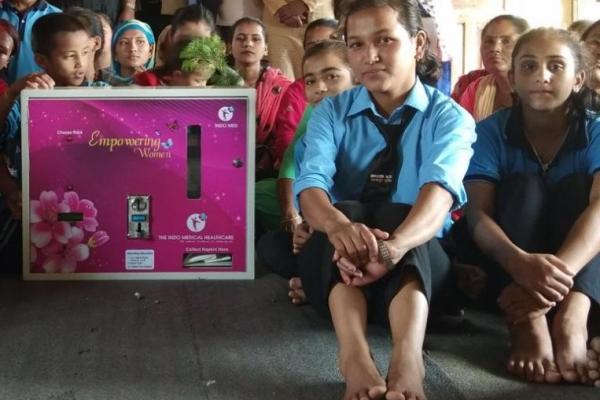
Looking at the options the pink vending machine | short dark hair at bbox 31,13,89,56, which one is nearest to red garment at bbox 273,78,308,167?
the pink vending machine

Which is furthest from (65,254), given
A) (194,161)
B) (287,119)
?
(287,119)

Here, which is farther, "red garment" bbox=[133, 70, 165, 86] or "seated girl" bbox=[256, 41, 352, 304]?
"red garment" bbox=[133, 70, 165, 86]

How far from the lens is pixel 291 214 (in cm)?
206

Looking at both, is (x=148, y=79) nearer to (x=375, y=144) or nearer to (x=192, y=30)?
(x=192, y=30)

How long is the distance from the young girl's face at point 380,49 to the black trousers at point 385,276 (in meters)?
0.26

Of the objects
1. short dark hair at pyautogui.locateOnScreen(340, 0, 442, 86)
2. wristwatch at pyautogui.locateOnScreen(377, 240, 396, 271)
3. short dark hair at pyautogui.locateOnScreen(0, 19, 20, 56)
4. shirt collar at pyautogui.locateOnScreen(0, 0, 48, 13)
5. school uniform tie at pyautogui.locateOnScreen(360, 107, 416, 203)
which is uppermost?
shirt collar at pyautogui.locateOnScreen(0, 0, 48, 13)

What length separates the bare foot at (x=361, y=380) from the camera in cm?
105

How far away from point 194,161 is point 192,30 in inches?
35.0

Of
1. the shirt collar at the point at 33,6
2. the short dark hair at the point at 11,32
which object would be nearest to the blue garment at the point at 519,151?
the short dark hair at the point at 11,32

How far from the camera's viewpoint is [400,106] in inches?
57.6

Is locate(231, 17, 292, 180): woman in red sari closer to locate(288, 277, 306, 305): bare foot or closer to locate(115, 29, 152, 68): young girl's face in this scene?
locate(115, 29, 152, 68): young girl's face

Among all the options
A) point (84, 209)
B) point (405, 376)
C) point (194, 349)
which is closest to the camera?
point (405, 376)

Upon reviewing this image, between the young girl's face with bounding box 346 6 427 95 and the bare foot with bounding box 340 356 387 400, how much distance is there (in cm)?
56

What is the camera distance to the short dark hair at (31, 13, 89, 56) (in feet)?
6.73
